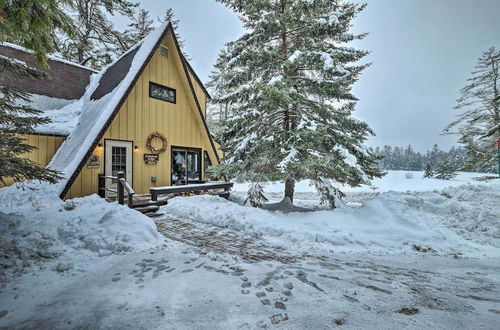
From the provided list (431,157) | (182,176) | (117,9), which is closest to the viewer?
(182,176)

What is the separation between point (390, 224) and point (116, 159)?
1033 centimetres

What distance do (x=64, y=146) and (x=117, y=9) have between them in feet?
39.5

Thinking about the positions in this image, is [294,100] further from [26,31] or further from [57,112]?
[57,112]

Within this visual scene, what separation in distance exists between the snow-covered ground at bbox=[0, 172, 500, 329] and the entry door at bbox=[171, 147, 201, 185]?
5.34 metres

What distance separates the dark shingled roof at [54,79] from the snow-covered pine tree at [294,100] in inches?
340

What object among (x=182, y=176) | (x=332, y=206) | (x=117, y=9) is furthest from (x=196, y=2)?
(x=332, y=206)

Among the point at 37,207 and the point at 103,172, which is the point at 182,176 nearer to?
the point at 103,172

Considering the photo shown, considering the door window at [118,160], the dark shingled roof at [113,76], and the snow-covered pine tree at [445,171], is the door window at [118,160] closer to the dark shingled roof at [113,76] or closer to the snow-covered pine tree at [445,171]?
the dark shingled roof at [113,76]

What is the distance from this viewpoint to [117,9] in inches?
604

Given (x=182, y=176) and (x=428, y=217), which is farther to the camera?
(x=182, y=176)

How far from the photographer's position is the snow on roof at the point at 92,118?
772 centimetres

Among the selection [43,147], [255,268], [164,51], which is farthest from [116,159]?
[255,268]

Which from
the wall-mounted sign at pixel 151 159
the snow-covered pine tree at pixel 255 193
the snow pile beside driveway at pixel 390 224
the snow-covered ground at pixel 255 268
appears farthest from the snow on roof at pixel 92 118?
the snow-covered pine tree at pixel 255 193

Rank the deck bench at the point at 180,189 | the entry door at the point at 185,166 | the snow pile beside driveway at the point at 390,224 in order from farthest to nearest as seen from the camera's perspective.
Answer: the entry door at the point at 185,166, the deck bench at the point at 180,189, the snow pile beside driveway at the point at 390,224
